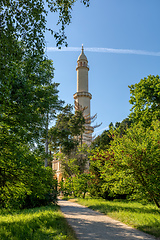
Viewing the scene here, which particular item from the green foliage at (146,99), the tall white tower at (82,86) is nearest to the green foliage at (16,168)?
the green foliage at (146,99)

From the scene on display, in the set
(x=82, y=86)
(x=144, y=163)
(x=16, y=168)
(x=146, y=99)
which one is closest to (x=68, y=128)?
(x=146, y=99)

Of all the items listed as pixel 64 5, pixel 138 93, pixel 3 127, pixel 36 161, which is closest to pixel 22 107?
pixel 3 127

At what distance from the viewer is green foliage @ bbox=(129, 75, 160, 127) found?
63.8 ft

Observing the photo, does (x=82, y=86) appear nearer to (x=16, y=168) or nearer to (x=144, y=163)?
(x=144, y=163)

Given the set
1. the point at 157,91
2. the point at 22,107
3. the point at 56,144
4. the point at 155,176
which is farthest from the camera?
the point at 56,144

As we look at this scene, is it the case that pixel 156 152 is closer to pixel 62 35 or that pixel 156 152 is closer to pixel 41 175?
pixel 41 175

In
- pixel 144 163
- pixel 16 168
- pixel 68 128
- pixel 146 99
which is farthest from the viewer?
pixel 68 128

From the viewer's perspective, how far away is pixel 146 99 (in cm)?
2039

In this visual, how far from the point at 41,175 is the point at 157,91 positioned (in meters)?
16.5

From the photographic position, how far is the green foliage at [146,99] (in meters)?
19.5

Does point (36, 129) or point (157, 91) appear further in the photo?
point (157, 91)

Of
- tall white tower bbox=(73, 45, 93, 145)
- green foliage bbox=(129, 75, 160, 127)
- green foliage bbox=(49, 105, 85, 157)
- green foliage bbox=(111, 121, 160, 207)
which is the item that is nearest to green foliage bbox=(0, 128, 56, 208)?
green foliage bbox=(111, 121, 160, 207)

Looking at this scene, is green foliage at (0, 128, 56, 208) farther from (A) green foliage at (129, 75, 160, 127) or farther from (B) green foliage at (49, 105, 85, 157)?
(B) green foliage at (49, 105, 85, 157)

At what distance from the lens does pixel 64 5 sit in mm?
5652
